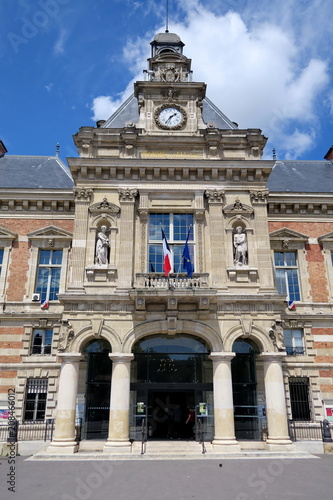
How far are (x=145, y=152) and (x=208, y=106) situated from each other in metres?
6.78

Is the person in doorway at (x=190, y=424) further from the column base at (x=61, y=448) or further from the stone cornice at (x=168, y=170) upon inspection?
the stone cornice at (x=168, y=170)

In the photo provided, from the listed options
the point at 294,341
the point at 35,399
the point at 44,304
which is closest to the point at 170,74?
the point at 44,304

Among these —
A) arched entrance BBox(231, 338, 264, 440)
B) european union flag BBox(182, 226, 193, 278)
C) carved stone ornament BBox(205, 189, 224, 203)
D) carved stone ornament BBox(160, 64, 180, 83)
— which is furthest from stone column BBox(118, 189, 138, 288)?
carved stone ornament BBox(160, 64, 180, 83)

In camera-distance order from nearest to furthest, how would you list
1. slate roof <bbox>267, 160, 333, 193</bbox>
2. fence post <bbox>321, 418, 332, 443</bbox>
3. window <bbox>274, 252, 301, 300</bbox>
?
fence post <bbox>321, 418, 332, 443</bbox> → window <bbox>274, 252, 301, 300</bbox> → slate roof <bbox>267, 160, 333, 193</bbox>

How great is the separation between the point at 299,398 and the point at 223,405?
5.40 metres

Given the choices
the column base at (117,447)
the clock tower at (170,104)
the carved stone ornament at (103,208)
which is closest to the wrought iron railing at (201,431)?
the column base at (117,447)

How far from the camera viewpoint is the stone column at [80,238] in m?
18.8

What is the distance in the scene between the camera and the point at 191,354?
19.2 metres

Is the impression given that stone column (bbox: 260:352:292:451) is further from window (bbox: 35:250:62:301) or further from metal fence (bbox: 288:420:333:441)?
window (bbox: 35:250:62:301)

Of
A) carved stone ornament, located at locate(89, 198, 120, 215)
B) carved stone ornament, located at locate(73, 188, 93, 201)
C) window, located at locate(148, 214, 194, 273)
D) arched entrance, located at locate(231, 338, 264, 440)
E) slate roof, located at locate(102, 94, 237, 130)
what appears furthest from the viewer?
slate roof, located at locate(102, 94, 237, 130)

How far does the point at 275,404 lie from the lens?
1734 centimetres

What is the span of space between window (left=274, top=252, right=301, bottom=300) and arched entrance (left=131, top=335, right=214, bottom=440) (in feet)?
19.8

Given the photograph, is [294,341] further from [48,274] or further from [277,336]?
[48,274]

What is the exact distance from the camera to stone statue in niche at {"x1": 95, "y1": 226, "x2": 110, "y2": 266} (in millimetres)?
19453
